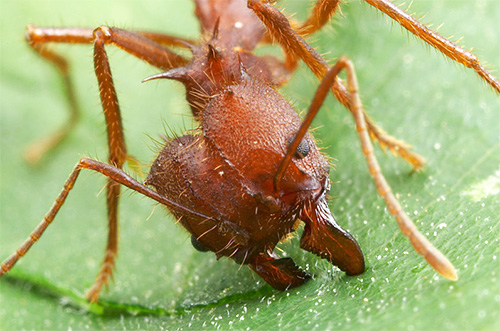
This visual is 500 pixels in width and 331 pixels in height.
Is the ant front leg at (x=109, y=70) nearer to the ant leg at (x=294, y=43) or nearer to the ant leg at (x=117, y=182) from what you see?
the ant leg at (x=117, y=182)

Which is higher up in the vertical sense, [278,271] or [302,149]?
[302,149]

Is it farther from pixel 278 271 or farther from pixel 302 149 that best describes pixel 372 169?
pixel 278 271

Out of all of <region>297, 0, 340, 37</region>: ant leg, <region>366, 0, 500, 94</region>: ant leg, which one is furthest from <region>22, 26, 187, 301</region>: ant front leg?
<region>366, 0, 500, 94</region>: ant leg

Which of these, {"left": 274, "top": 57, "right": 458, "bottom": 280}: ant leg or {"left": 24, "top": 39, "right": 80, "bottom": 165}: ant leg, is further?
{"left": 24, "top": 39, "right": 80, "bottom": 165}: ant leg

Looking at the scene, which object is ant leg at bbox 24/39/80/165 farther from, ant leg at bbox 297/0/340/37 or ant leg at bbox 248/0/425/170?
ant leg at bbox 248/0/425/170

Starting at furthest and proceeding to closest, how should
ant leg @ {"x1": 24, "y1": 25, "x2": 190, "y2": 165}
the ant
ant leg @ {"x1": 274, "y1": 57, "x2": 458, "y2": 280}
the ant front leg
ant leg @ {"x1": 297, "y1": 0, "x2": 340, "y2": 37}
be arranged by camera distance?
ant leg @ {"x1": 24, "y1": 25, "x2": 190, "y2": 165} < ant leg @ {"x1": 297, "y1": 0, "x2": 340, "y2": 37} < the ant front leg < the ant < ant leg @ {"x1": 274, "y1": 57, "x2": 458, "y2": 280}

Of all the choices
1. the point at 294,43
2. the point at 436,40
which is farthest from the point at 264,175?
the point at 436,40
